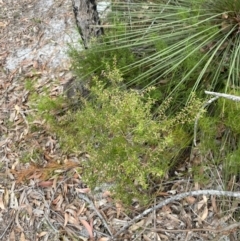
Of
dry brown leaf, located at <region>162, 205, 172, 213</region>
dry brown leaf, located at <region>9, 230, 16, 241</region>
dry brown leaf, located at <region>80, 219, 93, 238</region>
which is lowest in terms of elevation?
dry brown leaf, located at <region>9, 230, 16, 241</region>

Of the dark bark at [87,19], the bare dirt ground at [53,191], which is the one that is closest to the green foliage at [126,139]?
the bare dirt ground at [53,191]

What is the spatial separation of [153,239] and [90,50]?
3.19 feet

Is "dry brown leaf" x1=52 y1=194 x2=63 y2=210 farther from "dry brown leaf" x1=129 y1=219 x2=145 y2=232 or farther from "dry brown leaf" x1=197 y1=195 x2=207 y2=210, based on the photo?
"dry brown leaf" x1=197 y1=195 x2=207 y2=210

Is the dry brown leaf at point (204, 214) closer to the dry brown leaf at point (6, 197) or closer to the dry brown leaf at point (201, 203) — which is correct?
the dry brown leaf at point (201, 203)

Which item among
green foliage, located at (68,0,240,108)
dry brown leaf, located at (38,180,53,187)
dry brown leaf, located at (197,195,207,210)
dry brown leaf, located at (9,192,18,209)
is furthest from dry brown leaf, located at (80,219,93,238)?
green foliage, located at (68,0,240,108)

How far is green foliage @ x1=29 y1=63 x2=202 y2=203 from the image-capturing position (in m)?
1.71

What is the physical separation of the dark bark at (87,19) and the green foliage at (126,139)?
448 millimetres

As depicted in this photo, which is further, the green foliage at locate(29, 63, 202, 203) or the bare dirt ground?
the bare dirt ground

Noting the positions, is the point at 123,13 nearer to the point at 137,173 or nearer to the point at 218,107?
the point at 218,107

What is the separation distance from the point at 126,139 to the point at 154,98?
1.32 feet

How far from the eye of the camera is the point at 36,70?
2945mm

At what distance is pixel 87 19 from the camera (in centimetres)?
223

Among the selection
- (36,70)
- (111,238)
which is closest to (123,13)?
(36,70)

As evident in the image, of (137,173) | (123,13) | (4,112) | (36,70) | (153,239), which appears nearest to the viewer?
(137,173)
